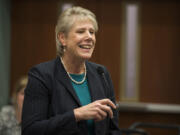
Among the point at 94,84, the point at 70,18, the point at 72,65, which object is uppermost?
the point at 70,18

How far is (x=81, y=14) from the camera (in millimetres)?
1526

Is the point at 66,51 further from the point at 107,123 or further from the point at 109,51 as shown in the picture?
the point at 109,51

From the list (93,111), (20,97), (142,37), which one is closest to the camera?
(93,111)

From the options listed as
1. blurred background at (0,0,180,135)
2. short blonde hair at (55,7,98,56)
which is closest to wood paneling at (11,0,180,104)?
blurred background at (0,0,180,135)

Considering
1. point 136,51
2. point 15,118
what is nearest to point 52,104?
point 15,118

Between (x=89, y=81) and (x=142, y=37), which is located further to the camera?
(x=142, y=37)

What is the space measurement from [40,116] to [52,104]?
0.08 metres

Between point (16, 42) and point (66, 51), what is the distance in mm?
3269

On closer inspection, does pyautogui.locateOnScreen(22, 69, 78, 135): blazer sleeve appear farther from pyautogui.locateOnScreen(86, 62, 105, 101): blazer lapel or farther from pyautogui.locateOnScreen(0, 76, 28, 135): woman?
pyautogui.locateOnScreen(0, 76, 28, 135): woman

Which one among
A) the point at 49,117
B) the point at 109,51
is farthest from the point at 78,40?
the point at 109,51

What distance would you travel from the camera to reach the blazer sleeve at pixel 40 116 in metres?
1.39

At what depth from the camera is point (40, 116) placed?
4.66 ft

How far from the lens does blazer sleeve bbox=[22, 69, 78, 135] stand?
139 cm

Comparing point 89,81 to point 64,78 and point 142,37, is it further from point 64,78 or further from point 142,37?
point 142,37
